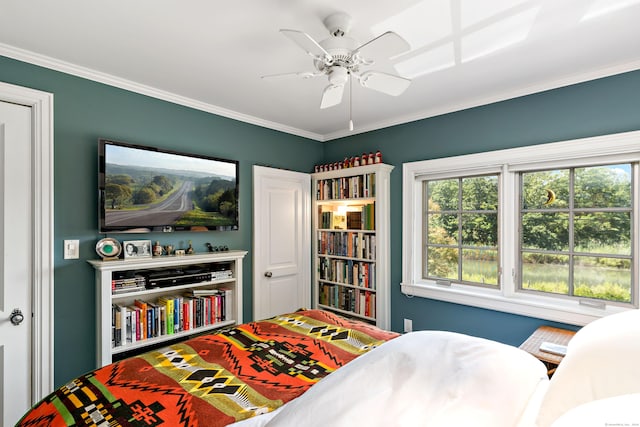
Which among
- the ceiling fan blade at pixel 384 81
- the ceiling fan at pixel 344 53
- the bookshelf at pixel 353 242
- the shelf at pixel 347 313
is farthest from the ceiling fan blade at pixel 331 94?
the shelf at pixel 347 313

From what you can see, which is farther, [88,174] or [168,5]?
[88,174]

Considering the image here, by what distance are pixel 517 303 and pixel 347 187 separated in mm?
1921

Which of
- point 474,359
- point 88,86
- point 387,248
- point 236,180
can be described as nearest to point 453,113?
point 387,248

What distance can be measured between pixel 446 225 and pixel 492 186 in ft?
1.82

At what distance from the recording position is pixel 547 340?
2.21 metres

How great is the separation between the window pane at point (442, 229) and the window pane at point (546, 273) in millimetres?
616

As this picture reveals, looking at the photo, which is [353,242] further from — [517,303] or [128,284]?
[128,284]

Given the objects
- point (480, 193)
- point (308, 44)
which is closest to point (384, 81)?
point (308, 44)

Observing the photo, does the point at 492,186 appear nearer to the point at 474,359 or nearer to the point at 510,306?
the point at 510,306

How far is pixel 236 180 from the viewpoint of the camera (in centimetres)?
312

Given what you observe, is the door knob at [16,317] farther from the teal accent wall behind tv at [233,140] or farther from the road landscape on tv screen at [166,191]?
the road landscape on tv screen at [166,191]

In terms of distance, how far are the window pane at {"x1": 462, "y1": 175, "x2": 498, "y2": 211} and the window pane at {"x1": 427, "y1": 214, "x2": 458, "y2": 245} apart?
0.61 feet

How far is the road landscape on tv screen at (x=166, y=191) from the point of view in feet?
7.73

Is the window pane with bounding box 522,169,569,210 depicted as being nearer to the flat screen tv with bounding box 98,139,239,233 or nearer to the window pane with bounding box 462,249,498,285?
the window pane with bounding box 462,249,498,285
